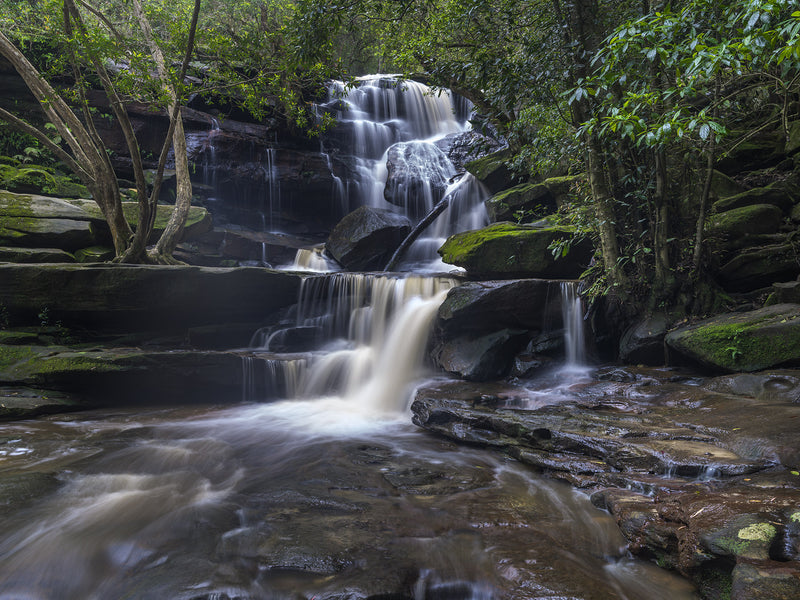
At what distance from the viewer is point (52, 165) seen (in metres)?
13.1

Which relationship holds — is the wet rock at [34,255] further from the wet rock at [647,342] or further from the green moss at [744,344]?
the green moss at [744,344]

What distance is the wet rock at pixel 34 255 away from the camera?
8211mm

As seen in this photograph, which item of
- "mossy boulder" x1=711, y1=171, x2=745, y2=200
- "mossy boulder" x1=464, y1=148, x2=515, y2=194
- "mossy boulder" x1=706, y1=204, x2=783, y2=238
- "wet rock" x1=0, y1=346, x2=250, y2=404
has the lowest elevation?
"wet rock" x1=0, y1=346, x2=250, y2=404

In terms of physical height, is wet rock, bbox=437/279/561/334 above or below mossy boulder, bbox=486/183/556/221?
below

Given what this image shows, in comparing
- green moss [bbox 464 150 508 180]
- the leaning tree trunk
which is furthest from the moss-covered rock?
green moss [bbox 464 150 508 180]

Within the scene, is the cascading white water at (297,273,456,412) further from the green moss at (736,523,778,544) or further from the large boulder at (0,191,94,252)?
the large boulder at (0,191,94,252)

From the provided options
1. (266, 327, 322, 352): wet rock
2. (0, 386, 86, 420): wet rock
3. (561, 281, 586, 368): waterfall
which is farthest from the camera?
(266, 327, 322, 352): wet rock

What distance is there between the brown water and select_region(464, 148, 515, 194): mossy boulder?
9337 mm

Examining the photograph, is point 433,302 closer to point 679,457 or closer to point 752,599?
point 679,457

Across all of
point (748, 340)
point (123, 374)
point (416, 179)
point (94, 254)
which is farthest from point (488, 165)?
point (123, 374)

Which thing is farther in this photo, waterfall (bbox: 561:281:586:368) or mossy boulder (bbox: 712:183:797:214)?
waterfall (bbox: 561:281:586:368)

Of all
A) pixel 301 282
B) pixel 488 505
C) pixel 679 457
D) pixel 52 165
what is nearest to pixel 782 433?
pixel 679 457

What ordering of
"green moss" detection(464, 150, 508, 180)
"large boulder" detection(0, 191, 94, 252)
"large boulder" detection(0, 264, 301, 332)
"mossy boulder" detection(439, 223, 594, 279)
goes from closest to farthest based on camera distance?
"large boulder" detection(0, 264, 301, 332) < "mossy boulder" detection(439, 223, 594, 279) < "large boulder" detection(0, 191, 94, 252) < "green moss" detection(464, 150, 508, 180)

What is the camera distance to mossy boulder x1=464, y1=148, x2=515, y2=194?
12477 mm
